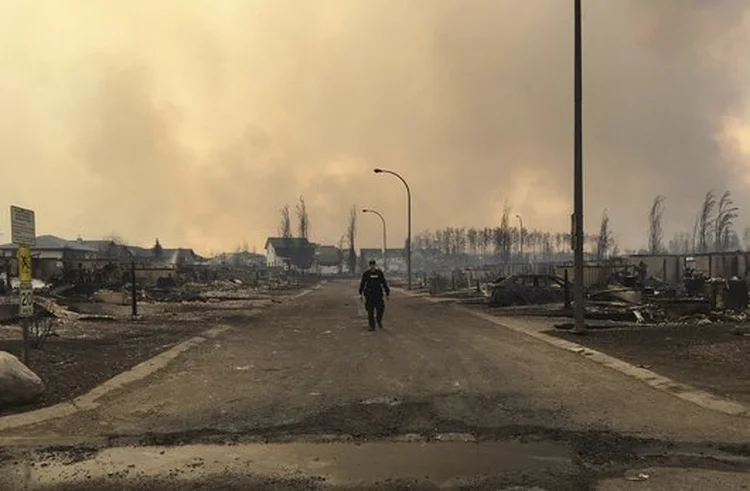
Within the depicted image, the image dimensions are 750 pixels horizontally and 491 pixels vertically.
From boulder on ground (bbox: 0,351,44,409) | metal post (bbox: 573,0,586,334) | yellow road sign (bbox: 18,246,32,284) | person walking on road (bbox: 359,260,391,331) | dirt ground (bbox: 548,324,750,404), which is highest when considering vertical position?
metal post (bbox: 573,0,586,334)

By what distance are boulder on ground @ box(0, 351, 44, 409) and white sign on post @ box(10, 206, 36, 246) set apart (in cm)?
Result: 266

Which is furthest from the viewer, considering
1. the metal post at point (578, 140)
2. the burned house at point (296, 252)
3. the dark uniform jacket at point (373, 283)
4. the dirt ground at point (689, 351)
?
the burned house at point (296, 252)

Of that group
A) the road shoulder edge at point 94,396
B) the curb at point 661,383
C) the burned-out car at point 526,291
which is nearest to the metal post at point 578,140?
the curb at point 661,383

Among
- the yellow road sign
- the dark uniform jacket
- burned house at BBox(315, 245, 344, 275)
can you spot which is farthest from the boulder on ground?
burned house at BBox(315, 245, 344, 275)

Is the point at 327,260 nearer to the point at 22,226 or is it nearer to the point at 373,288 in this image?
the point at 373,288

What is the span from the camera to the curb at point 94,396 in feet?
25.9

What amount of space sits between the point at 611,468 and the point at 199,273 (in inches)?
2425

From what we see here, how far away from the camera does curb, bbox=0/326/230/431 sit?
25.9 ft

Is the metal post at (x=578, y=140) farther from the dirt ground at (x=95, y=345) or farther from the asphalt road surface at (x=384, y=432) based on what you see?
the dirt ground at (x=95, y=345)

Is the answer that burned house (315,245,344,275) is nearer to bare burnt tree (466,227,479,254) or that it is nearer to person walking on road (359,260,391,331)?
bare burnt tree (466,227,479,254)

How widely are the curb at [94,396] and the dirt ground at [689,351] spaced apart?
27.2 feet

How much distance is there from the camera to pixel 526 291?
31031 millimetres

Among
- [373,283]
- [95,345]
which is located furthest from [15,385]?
[373,283]

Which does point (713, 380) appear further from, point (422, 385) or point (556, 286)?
point (556, 286)
